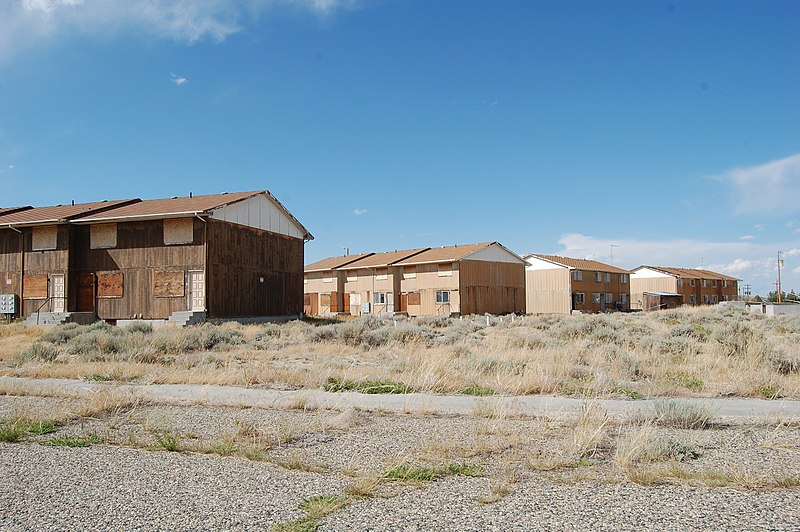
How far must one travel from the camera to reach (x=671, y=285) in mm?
72562

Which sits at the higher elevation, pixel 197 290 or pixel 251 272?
pixel 251 272

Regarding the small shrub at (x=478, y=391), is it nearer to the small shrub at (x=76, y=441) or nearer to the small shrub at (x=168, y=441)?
the small shrub at (x=168, y=441)

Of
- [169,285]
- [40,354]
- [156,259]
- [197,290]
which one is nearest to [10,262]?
[156,259]

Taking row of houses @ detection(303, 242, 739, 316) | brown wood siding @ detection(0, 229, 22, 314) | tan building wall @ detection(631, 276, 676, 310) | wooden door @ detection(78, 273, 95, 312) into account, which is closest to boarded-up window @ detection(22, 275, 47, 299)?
brown wood siding @ detection(0, 229, 22, 314)

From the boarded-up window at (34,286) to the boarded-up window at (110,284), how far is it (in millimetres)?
3061

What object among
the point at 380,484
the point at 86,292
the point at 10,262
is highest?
the point at 10,262

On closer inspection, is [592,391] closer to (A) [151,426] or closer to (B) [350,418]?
(B) [350,418]

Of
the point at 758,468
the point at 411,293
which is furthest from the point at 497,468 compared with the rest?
the point at 411,293

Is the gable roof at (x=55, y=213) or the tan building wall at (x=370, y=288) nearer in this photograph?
the gable roof at (x=55, y=213)

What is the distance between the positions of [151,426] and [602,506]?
5.69 metres

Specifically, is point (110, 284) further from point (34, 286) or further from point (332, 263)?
point (332, 263)

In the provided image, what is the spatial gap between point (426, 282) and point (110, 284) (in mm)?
23690

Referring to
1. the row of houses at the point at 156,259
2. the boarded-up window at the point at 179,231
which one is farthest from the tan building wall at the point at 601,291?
the boarded-up window at the point at 179,231

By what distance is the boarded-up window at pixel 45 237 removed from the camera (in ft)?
104
